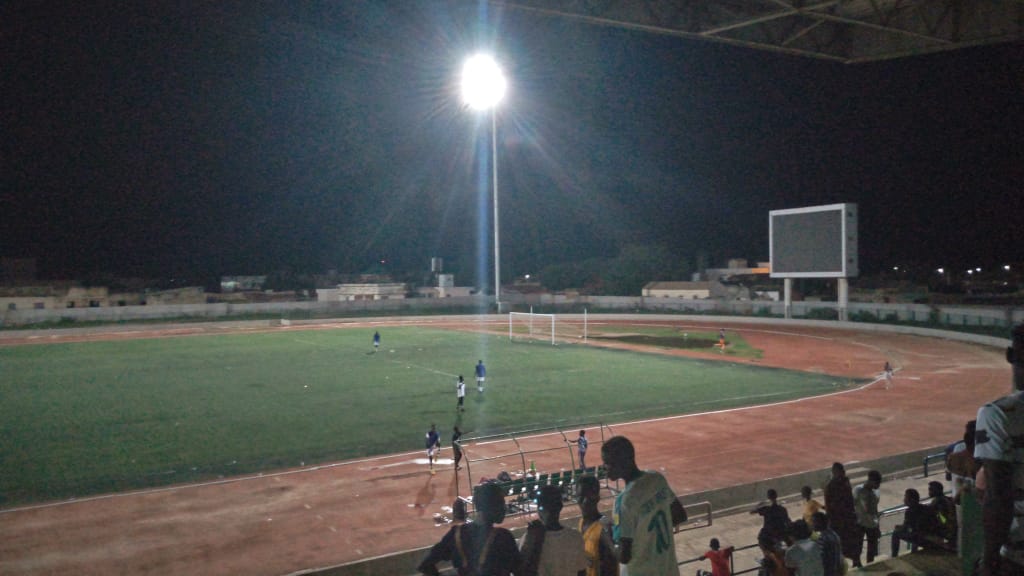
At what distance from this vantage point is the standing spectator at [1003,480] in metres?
3.05

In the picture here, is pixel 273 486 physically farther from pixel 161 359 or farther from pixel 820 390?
pixel 161 359

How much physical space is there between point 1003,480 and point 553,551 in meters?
2.23

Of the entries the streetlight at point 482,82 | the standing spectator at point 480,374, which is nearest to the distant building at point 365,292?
the streetlight at point 482,82

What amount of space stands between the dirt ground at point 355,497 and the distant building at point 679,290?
157ft

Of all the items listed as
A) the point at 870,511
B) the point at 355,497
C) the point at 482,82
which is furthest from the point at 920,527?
the point at 482,82

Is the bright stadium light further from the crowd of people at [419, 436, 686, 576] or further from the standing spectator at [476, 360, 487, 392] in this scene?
the crowd of people at [419, 436, 686, 576]

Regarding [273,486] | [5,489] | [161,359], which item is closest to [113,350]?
[161,359]

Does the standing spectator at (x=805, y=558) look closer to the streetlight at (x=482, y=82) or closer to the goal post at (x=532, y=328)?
the goal post at (x=532, y=328)

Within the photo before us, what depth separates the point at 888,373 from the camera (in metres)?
27.0

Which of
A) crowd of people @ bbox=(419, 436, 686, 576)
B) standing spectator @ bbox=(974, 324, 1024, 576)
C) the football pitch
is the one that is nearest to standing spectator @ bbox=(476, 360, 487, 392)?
the football pitch

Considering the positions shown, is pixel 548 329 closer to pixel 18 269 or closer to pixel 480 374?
pixel 480 374

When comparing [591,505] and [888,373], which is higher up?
[591,505]

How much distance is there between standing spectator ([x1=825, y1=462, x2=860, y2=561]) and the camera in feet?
24.8

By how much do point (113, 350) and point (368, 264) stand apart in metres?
105
